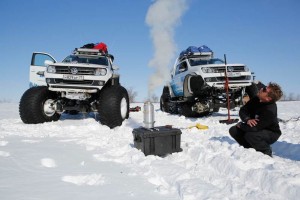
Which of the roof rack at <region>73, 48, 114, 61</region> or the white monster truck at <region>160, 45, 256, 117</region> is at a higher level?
the roof rack at <region>73, 48, 114, 61</region>

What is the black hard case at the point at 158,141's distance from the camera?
4.39 m

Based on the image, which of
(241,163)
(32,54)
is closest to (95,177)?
(241,163)

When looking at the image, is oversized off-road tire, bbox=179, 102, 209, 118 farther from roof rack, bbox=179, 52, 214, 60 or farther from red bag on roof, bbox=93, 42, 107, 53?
red bag on roof, bbox=93, 42, 107, 53

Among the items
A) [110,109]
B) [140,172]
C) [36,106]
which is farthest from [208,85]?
[140,172]

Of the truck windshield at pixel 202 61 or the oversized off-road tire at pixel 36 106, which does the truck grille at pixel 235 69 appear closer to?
the truck windshield at pixel 202 61

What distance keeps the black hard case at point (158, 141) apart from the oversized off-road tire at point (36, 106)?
4451mm

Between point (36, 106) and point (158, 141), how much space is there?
487 cm

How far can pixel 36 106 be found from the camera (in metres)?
8.07

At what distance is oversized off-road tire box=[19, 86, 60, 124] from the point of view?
26.3ft

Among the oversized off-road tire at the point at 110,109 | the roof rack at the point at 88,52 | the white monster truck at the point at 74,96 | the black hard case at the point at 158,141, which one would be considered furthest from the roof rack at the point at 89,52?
the black hard case at the point at 158,141

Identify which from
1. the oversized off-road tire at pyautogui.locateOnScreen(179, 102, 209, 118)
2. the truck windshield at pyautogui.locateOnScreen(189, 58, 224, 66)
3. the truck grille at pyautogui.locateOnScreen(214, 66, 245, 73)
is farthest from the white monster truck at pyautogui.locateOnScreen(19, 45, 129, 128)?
the truck windshield at pyautogui.locateOnScreen(189, 58, 224, 66)

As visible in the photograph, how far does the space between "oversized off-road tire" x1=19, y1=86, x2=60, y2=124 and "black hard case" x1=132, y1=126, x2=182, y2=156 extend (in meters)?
4.45

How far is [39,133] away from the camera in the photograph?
256 inches

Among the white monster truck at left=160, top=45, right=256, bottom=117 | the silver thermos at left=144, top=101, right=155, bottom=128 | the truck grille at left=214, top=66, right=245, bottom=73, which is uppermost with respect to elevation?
the truck grille at left=214, top=66, right=245, bottom=73
